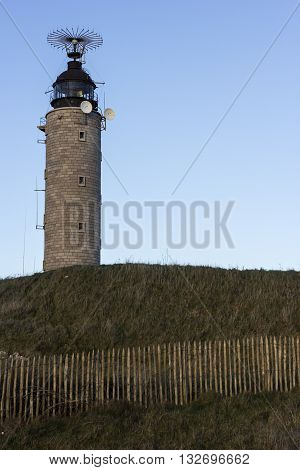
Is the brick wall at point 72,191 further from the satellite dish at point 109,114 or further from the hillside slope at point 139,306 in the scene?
the hillside slope at point 139,306

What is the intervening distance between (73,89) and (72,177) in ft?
21.2

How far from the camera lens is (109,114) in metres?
37.0

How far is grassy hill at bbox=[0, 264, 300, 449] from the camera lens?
9484 mm

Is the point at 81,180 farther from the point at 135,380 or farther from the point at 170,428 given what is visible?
the point at 170,428

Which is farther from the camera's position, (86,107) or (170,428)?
(86,107)

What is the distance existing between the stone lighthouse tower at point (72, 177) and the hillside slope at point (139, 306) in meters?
5.37

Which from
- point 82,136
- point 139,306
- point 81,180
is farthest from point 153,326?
point 82,136

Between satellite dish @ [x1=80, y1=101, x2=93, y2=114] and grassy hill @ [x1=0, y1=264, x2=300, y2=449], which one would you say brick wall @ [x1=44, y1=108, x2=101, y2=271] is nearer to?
satellite dish @ [x1=80, y1=101, x2=93, y2=114]

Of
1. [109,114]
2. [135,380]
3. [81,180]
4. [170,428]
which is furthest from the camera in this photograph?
[109,114]

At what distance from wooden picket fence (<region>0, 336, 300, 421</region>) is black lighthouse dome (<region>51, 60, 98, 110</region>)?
25.5m

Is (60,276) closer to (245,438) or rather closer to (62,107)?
(62,107)

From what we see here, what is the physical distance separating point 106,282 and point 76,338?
5.79m
